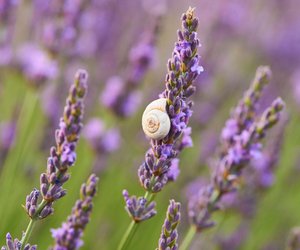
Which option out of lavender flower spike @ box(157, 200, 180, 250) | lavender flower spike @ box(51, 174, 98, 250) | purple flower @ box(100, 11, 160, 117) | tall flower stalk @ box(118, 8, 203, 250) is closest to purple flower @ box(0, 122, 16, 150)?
purple flower @ box(100, 11, 160, 117)

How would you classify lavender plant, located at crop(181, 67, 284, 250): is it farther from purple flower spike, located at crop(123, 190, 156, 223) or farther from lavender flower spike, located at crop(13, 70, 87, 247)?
lavender flower spike, located at crop(13, 70, 87, 247)

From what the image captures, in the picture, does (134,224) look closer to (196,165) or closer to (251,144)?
(251,144)

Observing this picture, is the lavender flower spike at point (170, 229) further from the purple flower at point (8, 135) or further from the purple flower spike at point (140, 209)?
the purple flower at point (8, 135)

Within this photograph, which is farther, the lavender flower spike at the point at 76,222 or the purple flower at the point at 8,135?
the purple flower at the point at 8,135

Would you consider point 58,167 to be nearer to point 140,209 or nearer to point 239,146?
point 140,209

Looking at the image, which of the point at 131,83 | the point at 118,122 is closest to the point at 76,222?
the point at 131,83

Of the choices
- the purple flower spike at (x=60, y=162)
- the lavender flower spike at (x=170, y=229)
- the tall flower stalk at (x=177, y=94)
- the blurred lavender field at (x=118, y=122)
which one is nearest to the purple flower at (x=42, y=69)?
the blurred lavender field at (x=118, y=122)

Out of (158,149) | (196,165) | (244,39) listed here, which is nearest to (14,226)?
(196,165)
